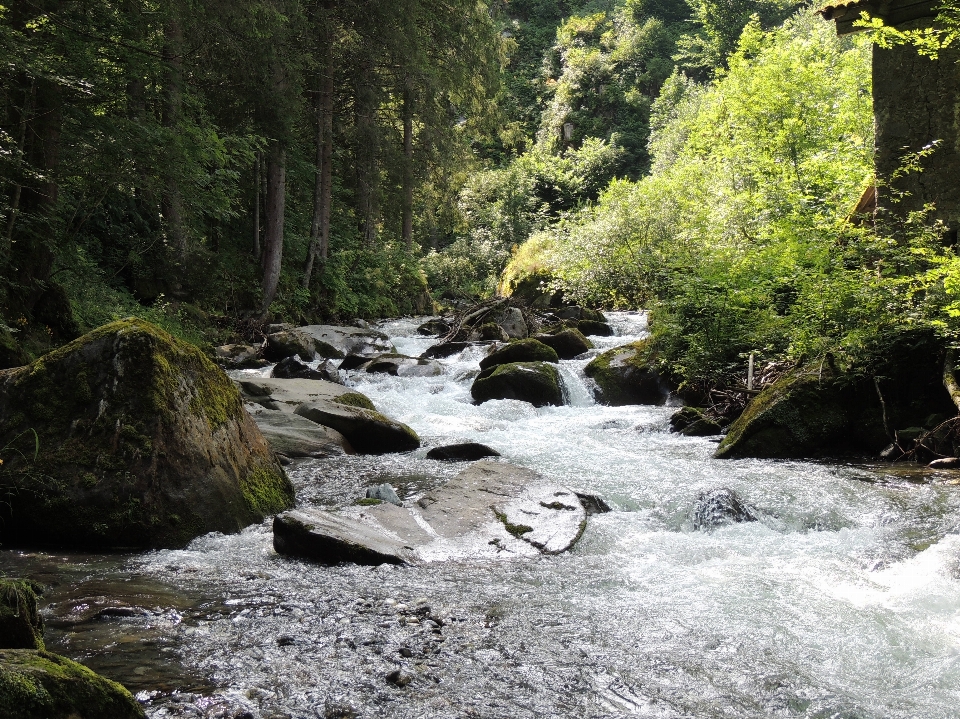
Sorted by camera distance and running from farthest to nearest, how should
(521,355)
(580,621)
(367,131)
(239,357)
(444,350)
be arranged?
(367,131) < (444,350) < (239,357) < (521,355) < (580,621)

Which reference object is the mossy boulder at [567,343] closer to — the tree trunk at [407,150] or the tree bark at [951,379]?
the tree bark at [951,379]

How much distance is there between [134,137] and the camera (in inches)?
381

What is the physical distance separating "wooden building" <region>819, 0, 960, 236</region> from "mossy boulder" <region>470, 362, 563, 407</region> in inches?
221

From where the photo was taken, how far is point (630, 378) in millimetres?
12547

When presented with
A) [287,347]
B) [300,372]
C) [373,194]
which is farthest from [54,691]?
[373,194]

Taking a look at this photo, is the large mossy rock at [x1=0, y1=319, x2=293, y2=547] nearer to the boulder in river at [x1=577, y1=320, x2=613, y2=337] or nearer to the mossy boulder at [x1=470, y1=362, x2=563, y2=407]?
the mossy boulder at [x1=470, y1=362, x2=563, y2=407]

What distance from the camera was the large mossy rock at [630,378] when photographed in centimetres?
1221

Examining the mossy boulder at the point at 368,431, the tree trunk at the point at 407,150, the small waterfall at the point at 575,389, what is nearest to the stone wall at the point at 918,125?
the small waterfall at the point at 575,389

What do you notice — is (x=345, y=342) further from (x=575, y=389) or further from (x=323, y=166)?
(x=575, y=389)

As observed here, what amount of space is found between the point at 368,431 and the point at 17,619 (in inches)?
245

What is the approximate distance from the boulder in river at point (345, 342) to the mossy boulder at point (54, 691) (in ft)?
45.6

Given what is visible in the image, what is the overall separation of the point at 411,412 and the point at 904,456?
6.59 meters

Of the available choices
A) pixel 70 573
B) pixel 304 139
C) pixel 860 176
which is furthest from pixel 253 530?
pixel 304 139

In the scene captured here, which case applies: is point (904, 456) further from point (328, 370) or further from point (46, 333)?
point (46, 333)
